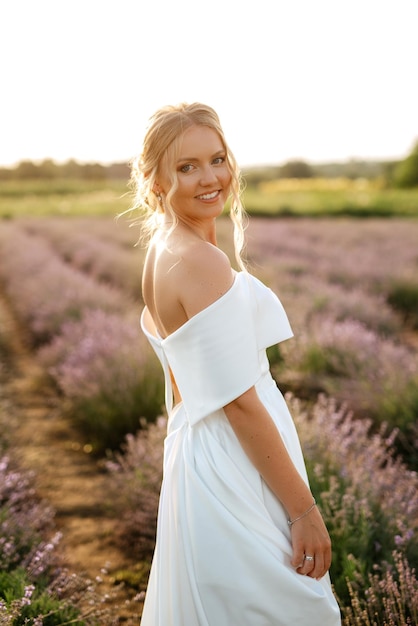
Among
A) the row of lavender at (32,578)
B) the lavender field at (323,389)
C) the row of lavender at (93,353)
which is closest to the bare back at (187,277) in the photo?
the lavender field at (323,389)

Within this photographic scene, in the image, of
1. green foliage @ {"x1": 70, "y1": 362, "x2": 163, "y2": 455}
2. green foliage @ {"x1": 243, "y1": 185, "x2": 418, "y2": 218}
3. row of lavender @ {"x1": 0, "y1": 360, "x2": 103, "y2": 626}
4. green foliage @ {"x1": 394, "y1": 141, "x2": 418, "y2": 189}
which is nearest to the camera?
row of lavender @ {"x1": 0, "y1": 360, "x2": 103, "y2": 626}

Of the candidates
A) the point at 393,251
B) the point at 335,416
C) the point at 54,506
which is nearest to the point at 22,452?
the point at 54,506

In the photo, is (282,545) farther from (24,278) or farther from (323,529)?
(24,278)

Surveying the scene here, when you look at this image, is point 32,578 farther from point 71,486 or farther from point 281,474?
point 71,486

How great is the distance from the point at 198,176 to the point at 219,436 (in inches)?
27.1

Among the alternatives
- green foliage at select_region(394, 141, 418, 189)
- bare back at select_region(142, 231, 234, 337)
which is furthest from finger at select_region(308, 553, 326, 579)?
green foliage at select_region(394, 141, 418, 189)

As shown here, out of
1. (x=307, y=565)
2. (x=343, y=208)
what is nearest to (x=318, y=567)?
(x=307, y=565)

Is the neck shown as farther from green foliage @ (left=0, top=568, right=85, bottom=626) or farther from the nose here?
green foliage @ (left=0, top=568, right=85, bottom=626)

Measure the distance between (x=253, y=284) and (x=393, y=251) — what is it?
416 inches

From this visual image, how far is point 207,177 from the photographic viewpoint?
5.32 feet

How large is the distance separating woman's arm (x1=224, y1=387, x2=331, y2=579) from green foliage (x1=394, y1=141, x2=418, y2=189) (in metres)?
51.5

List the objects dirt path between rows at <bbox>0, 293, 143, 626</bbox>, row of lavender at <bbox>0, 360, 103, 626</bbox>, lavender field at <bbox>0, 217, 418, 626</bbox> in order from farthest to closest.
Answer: dirt path between rows at <bbox>0, 293, 143, 626</bbox> < lavender field at <bbox>0, 217, 418, 626</bbox> < row of lavender at <bbox>0, 360, 103, 626</bbox>

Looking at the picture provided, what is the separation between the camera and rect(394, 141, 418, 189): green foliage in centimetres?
4981

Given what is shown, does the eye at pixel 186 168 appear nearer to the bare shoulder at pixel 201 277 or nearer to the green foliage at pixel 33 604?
the bare shoulder at pixel 201 277
